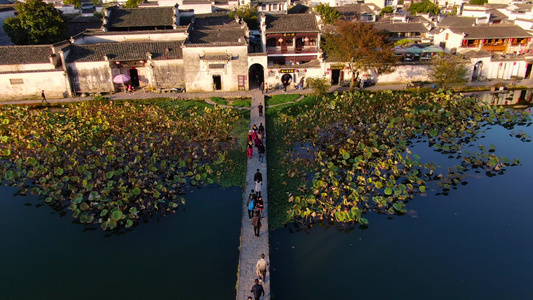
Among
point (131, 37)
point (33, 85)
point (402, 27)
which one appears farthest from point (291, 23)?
point (33, 85)

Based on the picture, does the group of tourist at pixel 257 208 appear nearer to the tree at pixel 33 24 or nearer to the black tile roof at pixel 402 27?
the tree at pixel 33 24

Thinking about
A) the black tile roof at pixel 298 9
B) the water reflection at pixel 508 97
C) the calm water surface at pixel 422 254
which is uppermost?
the black tile roof at pixel 298 9

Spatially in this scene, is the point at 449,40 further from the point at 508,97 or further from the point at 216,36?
the point at 216,36

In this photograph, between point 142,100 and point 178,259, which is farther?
point 142,100

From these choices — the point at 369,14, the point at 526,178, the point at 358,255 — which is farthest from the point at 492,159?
the point at 369,14

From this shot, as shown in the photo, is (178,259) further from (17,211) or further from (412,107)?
(412,107)

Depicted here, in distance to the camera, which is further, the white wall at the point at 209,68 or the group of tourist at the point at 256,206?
the white wall at the point at 209,68

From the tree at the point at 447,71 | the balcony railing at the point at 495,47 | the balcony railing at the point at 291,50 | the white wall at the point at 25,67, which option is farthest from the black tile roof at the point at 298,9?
the white wall at the point at 25,67
